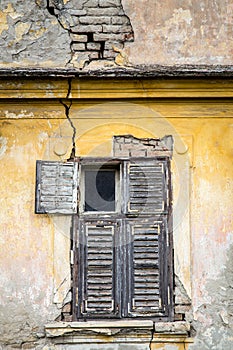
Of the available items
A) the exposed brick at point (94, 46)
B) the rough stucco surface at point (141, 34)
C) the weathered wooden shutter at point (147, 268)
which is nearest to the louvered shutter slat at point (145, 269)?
the weathered wooden shutter at point (147, 268)

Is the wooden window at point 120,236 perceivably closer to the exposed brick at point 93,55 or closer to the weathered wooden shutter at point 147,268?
the weathered wooden shutter at point 147,268

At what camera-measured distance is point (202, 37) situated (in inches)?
283

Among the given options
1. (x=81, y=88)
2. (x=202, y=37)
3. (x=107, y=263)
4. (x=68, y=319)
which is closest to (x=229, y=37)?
(x=202, y=37)

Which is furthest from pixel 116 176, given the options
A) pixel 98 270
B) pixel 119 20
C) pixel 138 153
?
pixel 119 20

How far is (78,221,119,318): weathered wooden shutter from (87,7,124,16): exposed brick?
2.13 meters

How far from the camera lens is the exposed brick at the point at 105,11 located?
7.21 meters

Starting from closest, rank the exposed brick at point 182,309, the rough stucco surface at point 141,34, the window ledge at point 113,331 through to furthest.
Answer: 1. the window ledge at point 113,331
2. the exposed brick at point 182,309
3. the rough stucco surface at point 141,34

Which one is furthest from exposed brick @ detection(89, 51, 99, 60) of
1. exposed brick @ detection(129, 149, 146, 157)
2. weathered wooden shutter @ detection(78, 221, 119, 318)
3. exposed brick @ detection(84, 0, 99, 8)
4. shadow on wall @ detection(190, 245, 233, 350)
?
shadow on wall @ detection(190, 245, 233, 350)

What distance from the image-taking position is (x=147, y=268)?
22.2 feet

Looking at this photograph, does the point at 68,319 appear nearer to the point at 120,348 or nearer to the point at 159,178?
the point at 120,348

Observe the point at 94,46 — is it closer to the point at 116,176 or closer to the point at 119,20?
the point at 119,20

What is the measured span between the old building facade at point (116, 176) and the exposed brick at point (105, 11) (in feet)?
0.04

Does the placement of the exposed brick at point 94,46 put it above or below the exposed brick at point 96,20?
below

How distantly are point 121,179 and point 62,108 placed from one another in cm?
91
